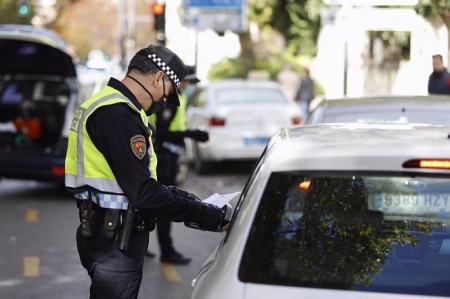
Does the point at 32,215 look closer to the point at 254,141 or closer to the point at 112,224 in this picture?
the point at 254,141

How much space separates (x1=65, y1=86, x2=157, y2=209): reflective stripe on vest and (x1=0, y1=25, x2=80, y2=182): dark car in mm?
9522

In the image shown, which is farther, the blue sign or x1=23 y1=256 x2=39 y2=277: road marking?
the blue sign

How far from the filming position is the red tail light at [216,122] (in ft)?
57.8

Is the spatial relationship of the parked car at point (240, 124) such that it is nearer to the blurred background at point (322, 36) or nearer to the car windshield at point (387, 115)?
the blurred background at point (322, 36)

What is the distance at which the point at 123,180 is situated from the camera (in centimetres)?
452

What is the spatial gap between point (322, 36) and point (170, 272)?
110 feet

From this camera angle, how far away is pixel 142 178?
450 centimetres

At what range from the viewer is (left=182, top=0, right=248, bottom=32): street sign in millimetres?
26047

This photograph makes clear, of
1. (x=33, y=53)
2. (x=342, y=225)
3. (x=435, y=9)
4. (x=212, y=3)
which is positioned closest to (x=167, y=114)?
(x=33, y=53)

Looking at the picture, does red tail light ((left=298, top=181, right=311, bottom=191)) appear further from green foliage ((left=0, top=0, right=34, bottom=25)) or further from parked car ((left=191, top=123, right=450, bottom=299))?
green foliage ((left=0, top=0, right=34, bottom=25))

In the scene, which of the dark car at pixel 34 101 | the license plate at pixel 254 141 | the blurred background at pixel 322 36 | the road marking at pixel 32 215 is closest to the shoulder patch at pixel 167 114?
the road marking at pixel 32 215

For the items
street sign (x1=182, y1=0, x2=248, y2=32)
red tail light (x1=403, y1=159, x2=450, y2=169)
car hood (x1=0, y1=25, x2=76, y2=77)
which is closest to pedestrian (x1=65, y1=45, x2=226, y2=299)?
red tail light (x1=403, y1=159, x2=450, y2=169)

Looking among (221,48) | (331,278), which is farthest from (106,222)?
(221,48)

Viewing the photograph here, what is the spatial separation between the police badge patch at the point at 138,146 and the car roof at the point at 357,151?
544mm
